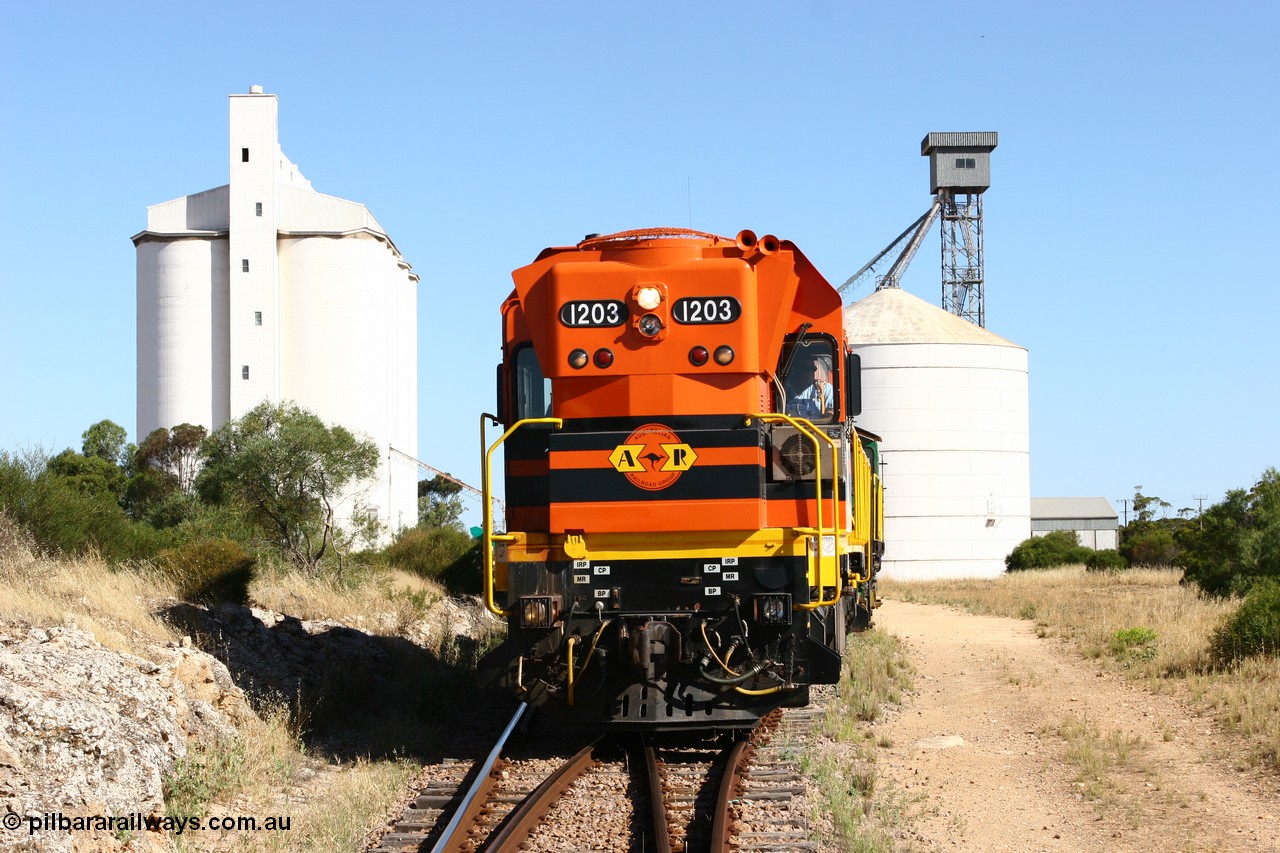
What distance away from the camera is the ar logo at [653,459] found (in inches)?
413

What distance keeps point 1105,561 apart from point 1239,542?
1108 inches

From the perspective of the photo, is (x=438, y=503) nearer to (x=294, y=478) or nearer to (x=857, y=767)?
(x=294, y=478)

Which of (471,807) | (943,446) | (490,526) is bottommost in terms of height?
(471,807)

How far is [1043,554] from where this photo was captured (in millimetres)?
55156

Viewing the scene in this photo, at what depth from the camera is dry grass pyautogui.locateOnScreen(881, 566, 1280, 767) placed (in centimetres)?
1301

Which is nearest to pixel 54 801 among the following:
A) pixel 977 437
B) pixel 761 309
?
pixel 761 309

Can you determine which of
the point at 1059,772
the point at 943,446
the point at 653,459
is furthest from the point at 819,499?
the point at 943,446

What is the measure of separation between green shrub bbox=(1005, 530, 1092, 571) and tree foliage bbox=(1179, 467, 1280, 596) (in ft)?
62.4

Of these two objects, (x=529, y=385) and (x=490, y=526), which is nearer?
(x=490, y=526)

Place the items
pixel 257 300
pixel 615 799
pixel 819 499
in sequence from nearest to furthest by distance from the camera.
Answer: pixel 615 799, pixel 819 499, pixel 257 300

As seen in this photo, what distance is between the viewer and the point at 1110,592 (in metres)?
37.0

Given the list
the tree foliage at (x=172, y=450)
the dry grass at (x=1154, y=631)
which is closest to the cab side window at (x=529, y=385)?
the dry grass at (x=1154, y=631)

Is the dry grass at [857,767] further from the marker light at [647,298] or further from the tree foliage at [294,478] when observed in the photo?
the tree foliage at [294,478]

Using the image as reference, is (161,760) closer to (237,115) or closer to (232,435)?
(232,435)
